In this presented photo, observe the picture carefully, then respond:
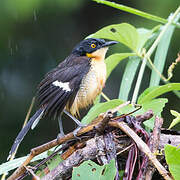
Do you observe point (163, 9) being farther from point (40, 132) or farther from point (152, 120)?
point (152, 120)

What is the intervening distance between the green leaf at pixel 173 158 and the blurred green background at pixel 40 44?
2924 millimetres

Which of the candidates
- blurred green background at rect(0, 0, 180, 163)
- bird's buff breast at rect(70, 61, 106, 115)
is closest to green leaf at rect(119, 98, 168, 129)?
bird's buff breast at rect(70, 61, 106, 115)

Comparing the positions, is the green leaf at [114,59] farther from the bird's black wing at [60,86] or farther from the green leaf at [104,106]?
the green leaf at [104,106]

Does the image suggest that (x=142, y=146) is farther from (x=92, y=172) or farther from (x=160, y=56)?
(x=160, y=56)

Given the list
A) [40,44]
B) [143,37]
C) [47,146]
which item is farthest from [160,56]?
[40,44]

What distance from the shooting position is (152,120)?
5.96ft

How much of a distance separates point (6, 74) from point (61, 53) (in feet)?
2.47

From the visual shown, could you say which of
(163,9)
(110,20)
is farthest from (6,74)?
(163,9)

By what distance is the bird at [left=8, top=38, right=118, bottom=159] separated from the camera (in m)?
2.28

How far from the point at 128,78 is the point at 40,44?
3.18m

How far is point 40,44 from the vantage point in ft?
17.8

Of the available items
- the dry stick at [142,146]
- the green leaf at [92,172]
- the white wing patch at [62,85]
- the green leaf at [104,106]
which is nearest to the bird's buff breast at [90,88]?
the white wing patch at [62,85]

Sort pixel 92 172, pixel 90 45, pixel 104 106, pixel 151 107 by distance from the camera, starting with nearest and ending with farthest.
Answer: pixel 92 172
pixel 151 107
pixel 104 106
pixel 90 45

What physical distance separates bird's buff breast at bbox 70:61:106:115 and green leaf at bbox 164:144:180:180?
3.84ft
